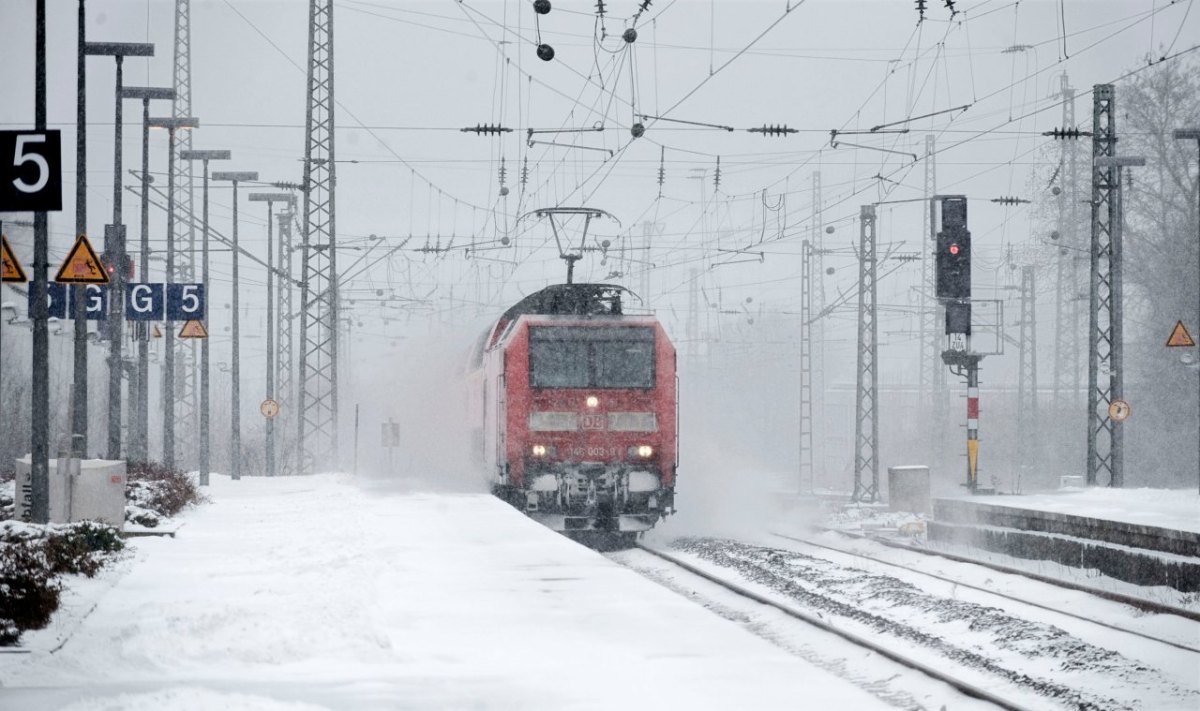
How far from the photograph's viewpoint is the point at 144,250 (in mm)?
31688

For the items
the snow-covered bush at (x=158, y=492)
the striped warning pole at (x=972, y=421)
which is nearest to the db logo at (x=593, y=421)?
the snow-covered bush at (x=158, y=492)

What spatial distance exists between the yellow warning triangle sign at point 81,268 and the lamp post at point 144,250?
9891 mm

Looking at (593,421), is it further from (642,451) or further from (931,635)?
(931,635)

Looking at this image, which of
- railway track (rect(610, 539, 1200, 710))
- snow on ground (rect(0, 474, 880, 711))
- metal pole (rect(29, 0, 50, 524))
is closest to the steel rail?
railway track (rect(610, 539, 1200, 710))

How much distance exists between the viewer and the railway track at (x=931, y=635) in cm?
1005

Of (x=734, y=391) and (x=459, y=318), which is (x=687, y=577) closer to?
(x=459, y=318)

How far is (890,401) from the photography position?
88.4m

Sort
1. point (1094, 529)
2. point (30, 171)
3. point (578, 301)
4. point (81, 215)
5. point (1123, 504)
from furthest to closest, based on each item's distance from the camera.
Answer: point (578, 301) < point (1123, 504) < point (81, 215) < point (1094, 529) < point (30, 171)

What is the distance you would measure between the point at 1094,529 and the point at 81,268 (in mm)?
13112

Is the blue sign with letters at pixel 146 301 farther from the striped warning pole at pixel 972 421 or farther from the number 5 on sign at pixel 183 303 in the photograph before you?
the striped warning pole at pixel 972 421

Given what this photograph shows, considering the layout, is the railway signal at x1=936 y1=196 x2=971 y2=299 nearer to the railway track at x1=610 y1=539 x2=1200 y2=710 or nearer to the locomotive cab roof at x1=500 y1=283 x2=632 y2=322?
the locomotive cab roof at x1=500 y1=283 x2=632 y2=322

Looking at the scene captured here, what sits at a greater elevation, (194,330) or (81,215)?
(81,215)

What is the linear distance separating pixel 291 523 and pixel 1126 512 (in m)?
12.1

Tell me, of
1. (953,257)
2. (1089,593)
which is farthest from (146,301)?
(1089,593)
